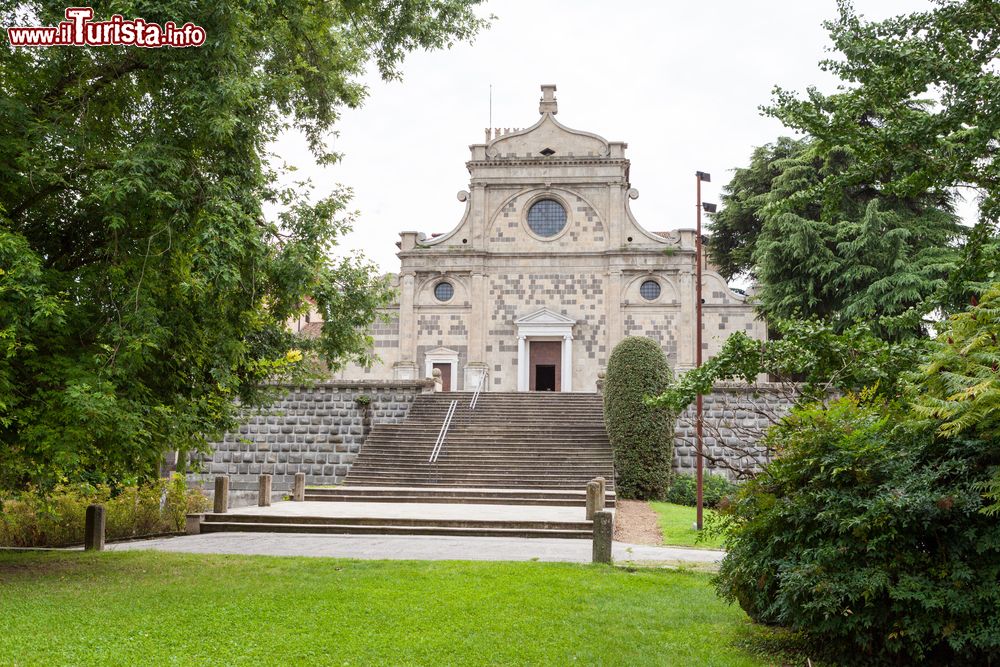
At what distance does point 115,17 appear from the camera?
9.58 metres

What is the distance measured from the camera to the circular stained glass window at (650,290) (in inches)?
1310

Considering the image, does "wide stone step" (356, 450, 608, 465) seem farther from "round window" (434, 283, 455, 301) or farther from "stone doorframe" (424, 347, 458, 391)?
"round window" (434, 283, 455, 301)

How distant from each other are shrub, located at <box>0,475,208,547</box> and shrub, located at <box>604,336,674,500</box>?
10.2 metres

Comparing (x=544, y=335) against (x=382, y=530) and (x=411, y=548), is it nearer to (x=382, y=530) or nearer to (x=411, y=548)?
(x=382, y=530)

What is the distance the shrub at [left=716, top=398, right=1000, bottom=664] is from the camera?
19.1 feet

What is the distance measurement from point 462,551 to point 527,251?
72.2ft

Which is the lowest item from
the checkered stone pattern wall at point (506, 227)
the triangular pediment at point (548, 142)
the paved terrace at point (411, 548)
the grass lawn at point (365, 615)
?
the paved terrace at point (411, 548)

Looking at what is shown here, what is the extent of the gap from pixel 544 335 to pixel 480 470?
11689 mm

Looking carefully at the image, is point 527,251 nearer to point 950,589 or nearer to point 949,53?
point 949,53

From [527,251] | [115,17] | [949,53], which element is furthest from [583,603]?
[527,251]

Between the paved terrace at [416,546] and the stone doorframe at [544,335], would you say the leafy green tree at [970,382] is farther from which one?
the stone doorframe at [544,335]

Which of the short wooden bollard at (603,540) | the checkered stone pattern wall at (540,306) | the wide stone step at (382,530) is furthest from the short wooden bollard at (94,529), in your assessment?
the checkered stone pattern wall at (540,306)

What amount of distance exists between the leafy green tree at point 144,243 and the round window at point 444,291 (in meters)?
22.1
